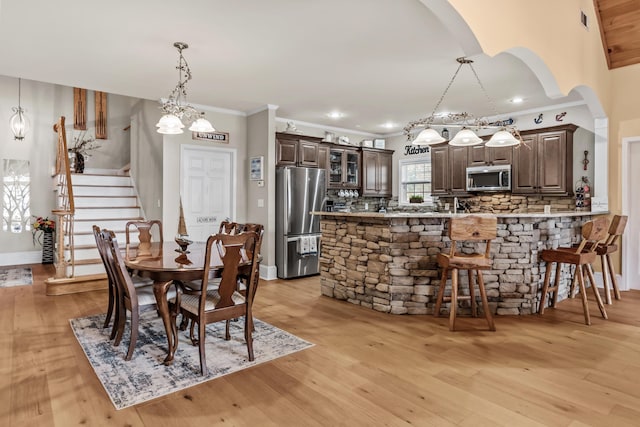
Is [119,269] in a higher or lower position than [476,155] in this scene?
lower

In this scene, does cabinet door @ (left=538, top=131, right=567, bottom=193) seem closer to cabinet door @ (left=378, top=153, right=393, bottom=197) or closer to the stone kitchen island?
the stone kitchen island

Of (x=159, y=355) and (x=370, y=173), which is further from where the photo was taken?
(x=370, y=173)

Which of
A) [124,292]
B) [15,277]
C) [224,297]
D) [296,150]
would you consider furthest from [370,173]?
[15,277]

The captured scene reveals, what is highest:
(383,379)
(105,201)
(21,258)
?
(105,201)

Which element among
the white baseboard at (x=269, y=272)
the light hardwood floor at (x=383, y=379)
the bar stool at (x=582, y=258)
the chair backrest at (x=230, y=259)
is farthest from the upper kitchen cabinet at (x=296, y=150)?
the bar stool at (x=582, y=258)

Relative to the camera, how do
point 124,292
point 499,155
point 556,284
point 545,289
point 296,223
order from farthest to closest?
point 499,155
point 296,223
point 556,284
point 545,289
point 124,292

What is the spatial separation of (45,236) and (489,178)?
7.98 m

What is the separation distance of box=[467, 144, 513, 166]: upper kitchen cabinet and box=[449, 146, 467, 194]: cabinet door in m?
0.11

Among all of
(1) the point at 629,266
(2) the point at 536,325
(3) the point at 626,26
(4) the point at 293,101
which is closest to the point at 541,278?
(2) the point at 536,325

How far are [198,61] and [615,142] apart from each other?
5325mm

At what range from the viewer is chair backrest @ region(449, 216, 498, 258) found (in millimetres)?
3370

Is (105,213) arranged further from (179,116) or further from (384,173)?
(384,173)

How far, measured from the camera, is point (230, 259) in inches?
101

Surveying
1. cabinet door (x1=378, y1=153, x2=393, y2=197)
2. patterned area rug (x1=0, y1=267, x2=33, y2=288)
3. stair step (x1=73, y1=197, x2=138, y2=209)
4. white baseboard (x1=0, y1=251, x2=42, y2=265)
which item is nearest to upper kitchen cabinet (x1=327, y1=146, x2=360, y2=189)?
cabinet door (x1=378, y1=153, x2=393, y2=197)
